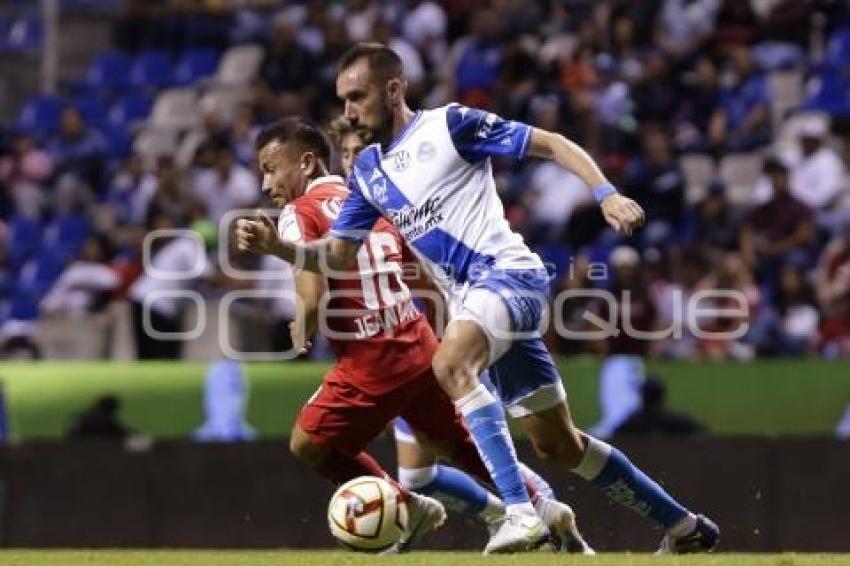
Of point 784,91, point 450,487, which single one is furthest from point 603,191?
point 784,91

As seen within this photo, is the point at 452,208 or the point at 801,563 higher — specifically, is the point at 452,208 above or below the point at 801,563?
above

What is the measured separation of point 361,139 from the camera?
8.76 meters

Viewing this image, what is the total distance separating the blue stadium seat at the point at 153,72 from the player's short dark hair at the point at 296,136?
1197cm

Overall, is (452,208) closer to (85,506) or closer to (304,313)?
(304,313)

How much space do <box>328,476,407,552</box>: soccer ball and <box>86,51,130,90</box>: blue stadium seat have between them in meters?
13.3

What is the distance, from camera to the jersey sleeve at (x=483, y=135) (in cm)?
838

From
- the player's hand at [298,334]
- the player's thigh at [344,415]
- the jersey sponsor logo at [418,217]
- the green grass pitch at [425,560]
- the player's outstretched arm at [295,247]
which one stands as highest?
the jersey sponsor logo at [418,217]

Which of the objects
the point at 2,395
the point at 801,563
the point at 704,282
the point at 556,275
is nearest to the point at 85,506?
the point at 2,395

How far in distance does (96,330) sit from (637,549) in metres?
6.15

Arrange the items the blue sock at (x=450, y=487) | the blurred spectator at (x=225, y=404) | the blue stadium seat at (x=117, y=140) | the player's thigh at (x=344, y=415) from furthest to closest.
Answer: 1. the blue stadium seat at (x=117, y=140)
2. the blurred spectator at (x=225, y=404)
3. the blue sock at (x=450, y=487)
4. the player's thigh at (x=344, y=415)

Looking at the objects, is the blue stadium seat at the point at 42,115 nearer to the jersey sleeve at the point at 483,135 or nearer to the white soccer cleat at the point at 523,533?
the jersey sleeve at the point at 483,135

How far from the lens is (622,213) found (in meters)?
7.84

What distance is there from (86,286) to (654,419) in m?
5.42

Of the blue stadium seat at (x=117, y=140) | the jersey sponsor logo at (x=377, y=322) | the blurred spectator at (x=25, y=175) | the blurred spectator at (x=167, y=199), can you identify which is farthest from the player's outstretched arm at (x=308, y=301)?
the blue stadium seat at (x=117, y=140)
